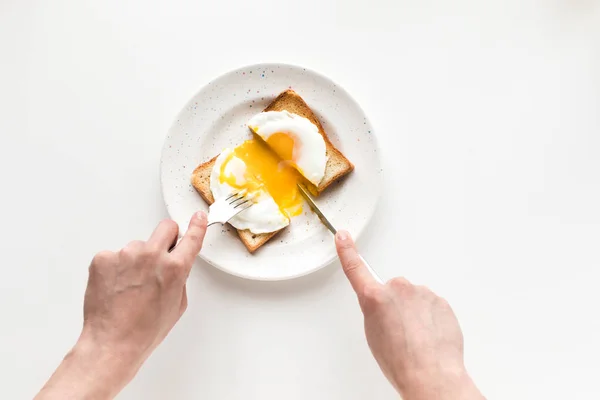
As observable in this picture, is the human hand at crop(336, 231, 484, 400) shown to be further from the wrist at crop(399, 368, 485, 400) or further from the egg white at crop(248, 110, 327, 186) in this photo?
the egg white at crop(248, 110, 327, 186)

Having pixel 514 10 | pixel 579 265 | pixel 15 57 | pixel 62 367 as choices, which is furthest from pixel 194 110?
pixel 579 265

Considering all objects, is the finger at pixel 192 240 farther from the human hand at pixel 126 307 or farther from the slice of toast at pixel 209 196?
the slice of toast at pixel 209 196

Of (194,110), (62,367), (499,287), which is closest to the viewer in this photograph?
(62,367)

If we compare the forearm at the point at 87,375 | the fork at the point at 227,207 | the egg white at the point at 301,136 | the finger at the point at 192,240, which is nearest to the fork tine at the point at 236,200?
the fork at the point at 227,207

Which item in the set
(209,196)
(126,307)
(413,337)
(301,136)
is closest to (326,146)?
(301,136)

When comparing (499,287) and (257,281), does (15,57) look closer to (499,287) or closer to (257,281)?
(257,281)

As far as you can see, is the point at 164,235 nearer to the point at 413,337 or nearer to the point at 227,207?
the point at 227,207
